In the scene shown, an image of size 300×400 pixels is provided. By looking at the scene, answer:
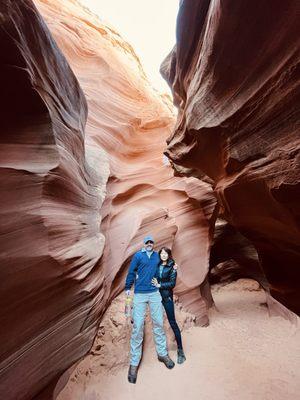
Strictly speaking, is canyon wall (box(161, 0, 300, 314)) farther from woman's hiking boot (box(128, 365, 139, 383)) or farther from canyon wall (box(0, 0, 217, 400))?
woman's hiking boot (box(128, 365, 139, 383))

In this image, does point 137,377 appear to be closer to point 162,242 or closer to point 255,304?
point 162,242

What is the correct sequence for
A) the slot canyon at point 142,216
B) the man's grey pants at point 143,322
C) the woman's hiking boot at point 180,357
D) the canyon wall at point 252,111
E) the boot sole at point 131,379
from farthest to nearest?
1. the woman's hiking boot at point 180,357
2. the man's grey pants at point 143,322
3. the boot sole at point 131,379
4. the slot canyon at point 142,216
5. the canyon wall at point 252,111

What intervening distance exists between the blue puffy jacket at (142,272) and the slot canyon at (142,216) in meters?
0.64

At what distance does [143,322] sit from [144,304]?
0.30 m

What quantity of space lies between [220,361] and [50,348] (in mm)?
3418

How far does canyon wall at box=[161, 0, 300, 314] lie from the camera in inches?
83.6

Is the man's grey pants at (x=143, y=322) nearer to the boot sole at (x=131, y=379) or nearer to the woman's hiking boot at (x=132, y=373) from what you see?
the woman's hiking boot at (x=132, y=373)

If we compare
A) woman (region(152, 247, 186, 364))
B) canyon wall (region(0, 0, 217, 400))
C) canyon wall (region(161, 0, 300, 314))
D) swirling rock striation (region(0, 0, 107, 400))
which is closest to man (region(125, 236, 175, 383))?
woman (region(152, 247, 186, 364))

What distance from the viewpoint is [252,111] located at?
258cm

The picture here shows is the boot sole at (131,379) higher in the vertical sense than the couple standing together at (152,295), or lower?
lower

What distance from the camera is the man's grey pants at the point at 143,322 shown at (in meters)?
4.74

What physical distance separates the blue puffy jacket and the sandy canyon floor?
2.66 feet

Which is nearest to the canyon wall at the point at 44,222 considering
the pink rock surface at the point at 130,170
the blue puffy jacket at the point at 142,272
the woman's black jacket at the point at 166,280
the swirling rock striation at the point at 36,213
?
the swirling rock striation at the point at 36,213

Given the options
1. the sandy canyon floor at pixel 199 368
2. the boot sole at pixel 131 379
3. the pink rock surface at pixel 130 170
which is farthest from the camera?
the pink rock surface at pixel 130 170
